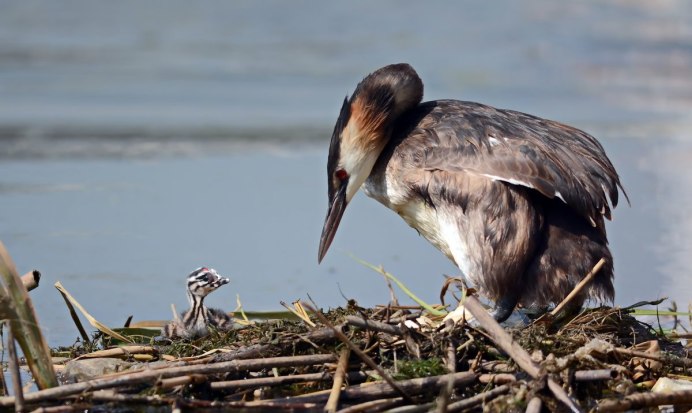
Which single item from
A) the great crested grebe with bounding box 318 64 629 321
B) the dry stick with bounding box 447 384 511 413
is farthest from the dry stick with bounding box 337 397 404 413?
the great crested grebe with bounding box 318 64 629 321

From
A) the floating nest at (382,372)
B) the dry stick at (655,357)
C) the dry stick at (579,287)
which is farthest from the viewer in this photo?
the dry stick at (579,287)

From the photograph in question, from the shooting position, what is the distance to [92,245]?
790 cm

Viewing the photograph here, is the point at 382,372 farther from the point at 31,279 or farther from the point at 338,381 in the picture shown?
the point at 31,279

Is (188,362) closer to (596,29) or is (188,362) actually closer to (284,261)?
(284,261)

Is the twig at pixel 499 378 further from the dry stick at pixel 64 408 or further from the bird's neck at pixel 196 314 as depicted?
the bird's neck at pixel 196 314

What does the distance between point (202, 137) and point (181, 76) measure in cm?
328

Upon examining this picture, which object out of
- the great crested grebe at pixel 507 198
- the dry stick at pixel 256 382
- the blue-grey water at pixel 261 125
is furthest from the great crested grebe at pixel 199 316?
the dry stick at pixel 256 382

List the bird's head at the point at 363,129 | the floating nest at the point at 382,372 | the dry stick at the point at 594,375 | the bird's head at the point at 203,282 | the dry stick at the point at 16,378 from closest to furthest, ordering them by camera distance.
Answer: the dry stick at the point at 16,378 → the floating nest at the point at 382,372 → the dry stick at the point at 594,375 → the bird's head at the point at 203,282 → the bird's head at the point at 363,129

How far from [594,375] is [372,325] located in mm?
859

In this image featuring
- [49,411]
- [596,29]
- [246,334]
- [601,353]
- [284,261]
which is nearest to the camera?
[49,411]

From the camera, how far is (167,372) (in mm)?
4512

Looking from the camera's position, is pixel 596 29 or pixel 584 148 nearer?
pixel 584 148

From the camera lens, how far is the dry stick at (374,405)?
14.2ft

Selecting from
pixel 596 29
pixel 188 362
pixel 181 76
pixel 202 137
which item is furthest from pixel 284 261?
pixel 596 29
